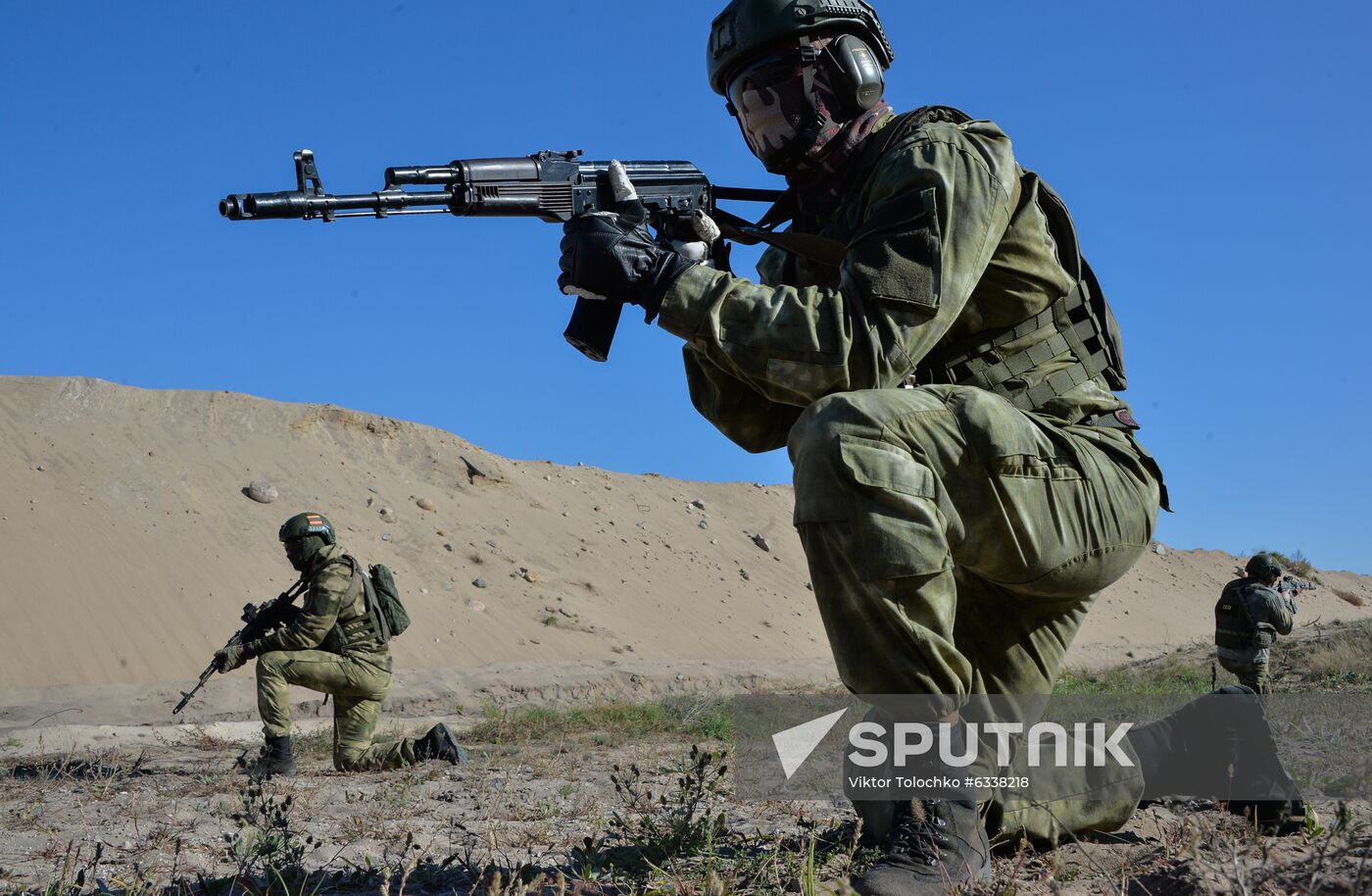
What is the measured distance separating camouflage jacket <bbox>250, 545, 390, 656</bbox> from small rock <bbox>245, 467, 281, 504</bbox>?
1349cm

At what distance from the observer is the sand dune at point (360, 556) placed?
1595cm

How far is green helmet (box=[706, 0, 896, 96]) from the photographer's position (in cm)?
313

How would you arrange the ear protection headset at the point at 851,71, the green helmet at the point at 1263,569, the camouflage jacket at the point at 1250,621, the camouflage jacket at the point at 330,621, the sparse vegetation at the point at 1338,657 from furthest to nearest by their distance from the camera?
the sparse vegetation at the point at 1338,657
the green helmet at the point at 1263,569
the camouflage jacket at the point at 1250,621
the camouflage jacket at the point at 330,621
the ear protection headset at the point at 851,71

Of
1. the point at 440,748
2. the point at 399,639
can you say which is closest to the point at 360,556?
the point at 399,639

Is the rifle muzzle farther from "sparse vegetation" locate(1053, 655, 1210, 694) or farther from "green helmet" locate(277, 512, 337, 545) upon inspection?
"sparse vegetation" locate(1053, 655, 1210, 694)

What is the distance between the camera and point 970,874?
240 centimetres

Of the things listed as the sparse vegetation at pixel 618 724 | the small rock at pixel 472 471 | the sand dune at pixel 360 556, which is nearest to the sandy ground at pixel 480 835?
the sparse vegetation at pixel 618 724

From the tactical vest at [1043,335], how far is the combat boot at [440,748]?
489 cm

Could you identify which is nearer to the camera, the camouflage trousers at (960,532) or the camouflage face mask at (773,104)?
the camouflage trousers at (960,532)

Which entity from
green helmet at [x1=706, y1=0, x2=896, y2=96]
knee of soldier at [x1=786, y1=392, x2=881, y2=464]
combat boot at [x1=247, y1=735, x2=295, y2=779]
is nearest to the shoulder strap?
green helmet at [x1=706, y1=0, x2=896, y2=96]

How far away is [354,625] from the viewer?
27.3 ft

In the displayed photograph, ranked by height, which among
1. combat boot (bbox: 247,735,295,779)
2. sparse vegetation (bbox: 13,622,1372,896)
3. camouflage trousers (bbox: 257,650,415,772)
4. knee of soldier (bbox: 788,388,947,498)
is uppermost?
knee of soldier (bbox: 788,388,947,498)

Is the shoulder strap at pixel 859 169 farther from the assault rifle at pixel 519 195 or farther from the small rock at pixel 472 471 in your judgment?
the small rock at pixel 472 471

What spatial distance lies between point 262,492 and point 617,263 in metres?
19.7
